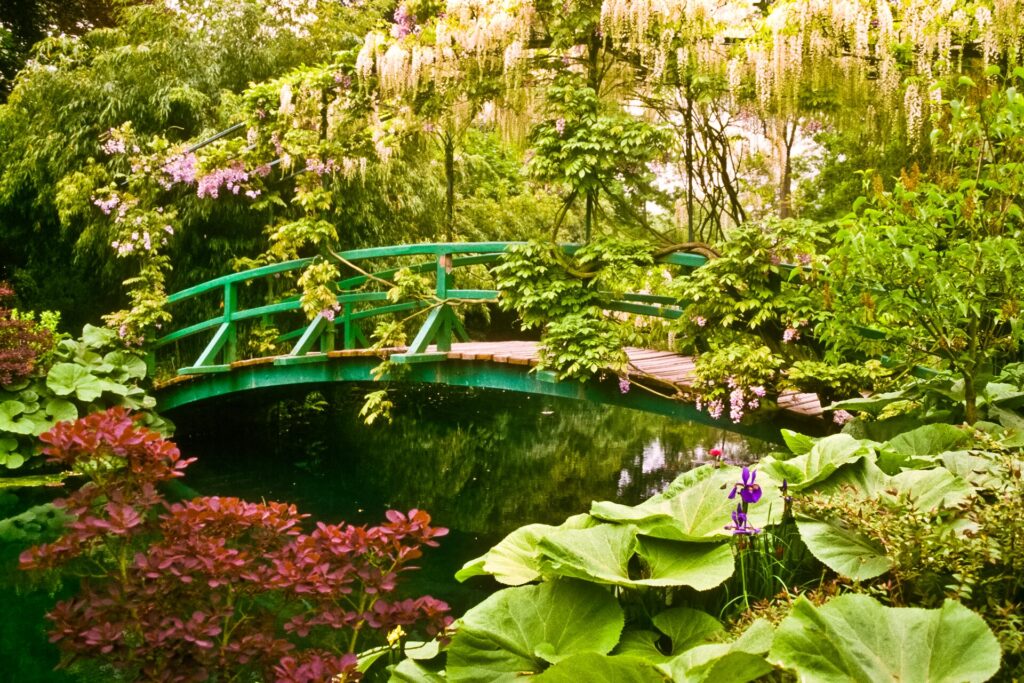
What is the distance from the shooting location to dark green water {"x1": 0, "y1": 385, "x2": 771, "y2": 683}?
5608 millimetres

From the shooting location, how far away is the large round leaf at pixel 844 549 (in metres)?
1.65

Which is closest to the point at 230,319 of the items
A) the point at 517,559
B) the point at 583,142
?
the point at 583,142

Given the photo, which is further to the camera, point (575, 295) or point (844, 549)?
point (575, 295)

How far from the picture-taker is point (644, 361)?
5.33 metres

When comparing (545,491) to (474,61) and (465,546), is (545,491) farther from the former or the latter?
(474,61)

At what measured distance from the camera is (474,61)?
5465 mm

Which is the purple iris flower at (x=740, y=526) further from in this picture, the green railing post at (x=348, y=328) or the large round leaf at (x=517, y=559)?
the green railing post at (x=348, y=328)

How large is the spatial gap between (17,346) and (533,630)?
6.64 metres

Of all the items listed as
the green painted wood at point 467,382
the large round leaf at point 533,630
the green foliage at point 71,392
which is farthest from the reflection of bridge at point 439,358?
the large round leaf at point 533,630

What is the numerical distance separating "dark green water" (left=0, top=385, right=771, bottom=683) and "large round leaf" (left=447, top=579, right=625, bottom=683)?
2.89 m

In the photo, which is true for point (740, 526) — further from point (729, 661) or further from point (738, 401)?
point (738, 401)

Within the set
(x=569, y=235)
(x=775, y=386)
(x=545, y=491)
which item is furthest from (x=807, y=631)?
(x=569, y=235)

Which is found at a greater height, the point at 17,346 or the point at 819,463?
the point at 819,463

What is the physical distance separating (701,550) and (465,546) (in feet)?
13.1
